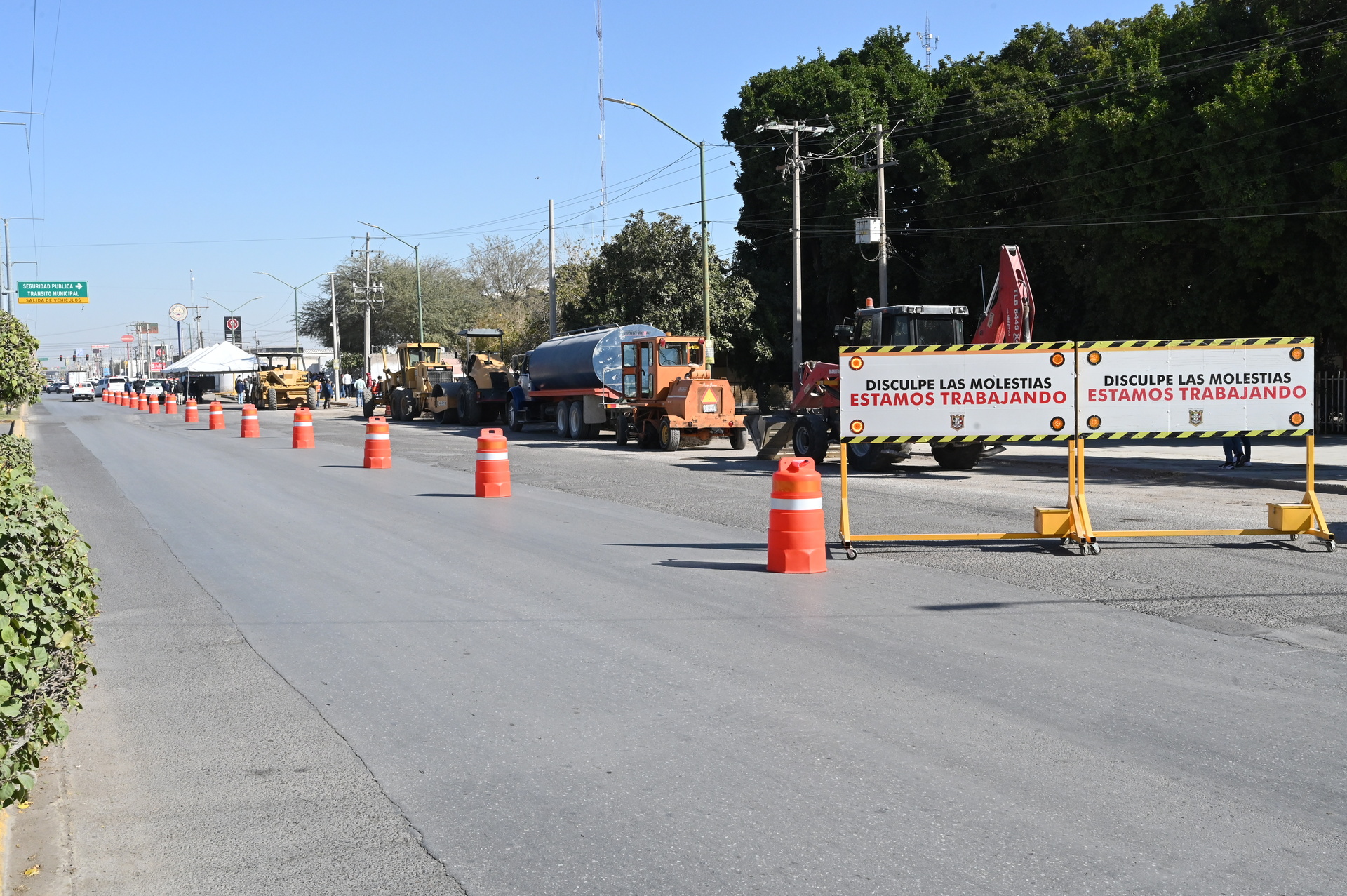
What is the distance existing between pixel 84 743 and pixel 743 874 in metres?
3.57

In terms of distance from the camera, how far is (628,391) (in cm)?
3291

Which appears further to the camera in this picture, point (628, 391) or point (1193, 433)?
point (628, 391)

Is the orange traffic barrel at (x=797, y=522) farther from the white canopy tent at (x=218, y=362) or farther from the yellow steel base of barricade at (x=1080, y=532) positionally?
the white canopy tent at (x=218, y=362)

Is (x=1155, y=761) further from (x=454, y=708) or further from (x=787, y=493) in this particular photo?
(x=787, y=493)

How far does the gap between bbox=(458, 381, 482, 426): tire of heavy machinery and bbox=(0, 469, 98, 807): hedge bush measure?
3666 centimetres

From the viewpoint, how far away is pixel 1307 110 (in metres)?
29.2

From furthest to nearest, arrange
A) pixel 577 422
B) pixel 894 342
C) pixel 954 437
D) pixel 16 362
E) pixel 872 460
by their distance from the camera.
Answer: pixel 577 422
pixel 894 342
pixel 872 460
pixel 16 362
pixel 954 437

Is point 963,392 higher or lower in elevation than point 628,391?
lower

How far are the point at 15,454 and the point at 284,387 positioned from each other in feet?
149

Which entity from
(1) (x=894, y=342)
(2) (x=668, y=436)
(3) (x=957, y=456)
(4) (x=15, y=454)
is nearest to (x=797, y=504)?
(4) (x=15, y=454)

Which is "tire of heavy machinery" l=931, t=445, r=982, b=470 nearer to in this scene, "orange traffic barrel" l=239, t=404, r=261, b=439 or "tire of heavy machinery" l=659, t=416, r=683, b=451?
"tire of heavy machinery" l=659, t=416, r=683, b=451

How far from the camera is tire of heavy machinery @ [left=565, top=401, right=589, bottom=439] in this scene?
3422cm

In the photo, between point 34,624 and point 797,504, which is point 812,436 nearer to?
point 797,504

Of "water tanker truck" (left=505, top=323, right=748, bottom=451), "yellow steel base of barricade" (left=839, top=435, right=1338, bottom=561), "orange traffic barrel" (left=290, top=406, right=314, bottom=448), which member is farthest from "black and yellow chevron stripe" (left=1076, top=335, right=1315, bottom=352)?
"orange traffic barrel" (left=290, top=406, right=314, bottom=448)
